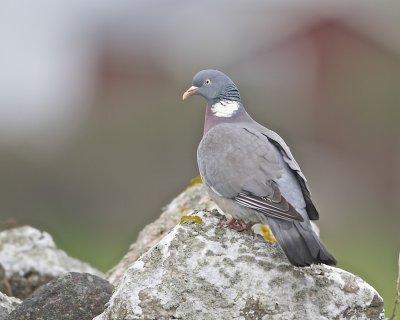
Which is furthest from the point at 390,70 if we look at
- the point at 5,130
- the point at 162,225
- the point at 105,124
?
the point at 162,225

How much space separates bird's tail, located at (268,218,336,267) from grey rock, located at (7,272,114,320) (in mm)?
1191

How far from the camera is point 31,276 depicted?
34.2 ft

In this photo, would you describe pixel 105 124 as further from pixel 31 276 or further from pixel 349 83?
pixel 31 276

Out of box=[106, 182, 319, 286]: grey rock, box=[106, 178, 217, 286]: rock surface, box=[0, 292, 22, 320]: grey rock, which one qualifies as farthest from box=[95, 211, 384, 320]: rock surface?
box=[106, 178, 217, 286]: rock surface

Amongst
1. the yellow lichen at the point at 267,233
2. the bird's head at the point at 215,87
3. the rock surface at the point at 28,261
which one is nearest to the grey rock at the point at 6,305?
the rock surface at the point at 28,261

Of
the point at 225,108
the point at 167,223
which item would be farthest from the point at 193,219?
the point at 167,223

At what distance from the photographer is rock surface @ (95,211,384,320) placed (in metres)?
7.81

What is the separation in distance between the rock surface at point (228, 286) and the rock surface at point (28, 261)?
227cm

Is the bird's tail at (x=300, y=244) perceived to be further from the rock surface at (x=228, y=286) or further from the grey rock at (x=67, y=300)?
the grey rock at (x=67, y=300)

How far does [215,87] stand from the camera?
9703 mm

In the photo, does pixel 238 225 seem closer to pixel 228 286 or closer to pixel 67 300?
pixel 228 286

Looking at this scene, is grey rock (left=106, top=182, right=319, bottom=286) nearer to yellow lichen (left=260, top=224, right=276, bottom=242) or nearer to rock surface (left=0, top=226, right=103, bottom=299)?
yellow lichen (left=260, top=224, right=276, bottom=242)

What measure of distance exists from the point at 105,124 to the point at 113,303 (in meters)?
15.2

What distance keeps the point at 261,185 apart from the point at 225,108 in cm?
121
